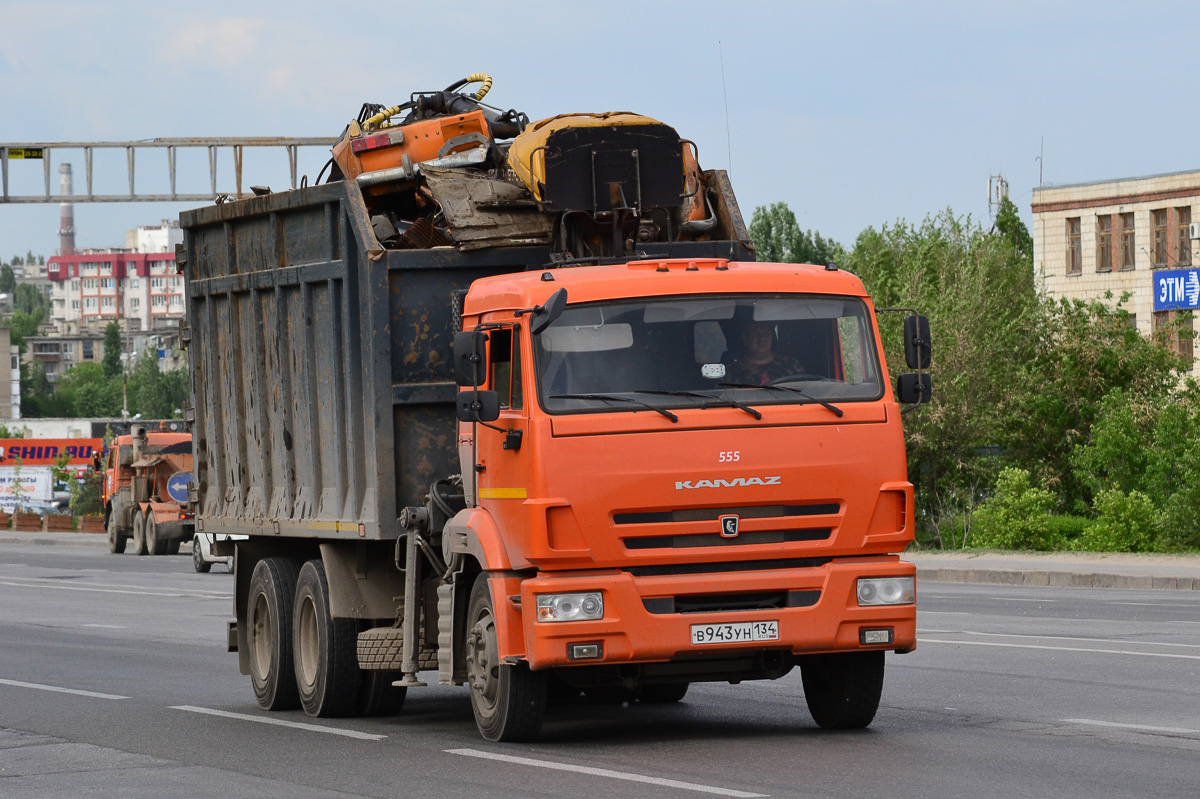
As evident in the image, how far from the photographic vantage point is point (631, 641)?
30.9 ft

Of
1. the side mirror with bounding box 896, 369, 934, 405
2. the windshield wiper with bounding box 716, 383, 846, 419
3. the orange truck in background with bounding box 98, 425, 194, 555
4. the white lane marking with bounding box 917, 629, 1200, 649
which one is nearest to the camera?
the windshield wiper with bounding box 716, 383, 846, 419

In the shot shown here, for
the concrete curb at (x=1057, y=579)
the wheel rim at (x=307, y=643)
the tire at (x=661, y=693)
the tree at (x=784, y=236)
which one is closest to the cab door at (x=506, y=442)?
the wheel rim at (x=307, y=643)

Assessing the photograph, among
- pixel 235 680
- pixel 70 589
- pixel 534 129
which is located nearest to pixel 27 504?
pixel 70 589

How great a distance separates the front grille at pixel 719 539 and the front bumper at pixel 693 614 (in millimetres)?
154

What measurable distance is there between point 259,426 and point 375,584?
1803mm

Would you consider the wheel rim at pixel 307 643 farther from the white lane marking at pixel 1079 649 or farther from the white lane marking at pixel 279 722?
the white lane marking at pixel 1079 649

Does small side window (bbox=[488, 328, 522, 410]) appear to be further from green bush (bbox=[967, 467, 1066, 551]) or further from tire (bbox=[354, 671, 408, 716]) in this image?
green bush (bbox=[967, 467, 1066, 551])

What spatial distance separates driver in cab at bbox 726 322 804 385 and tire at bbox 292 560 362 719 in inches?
144

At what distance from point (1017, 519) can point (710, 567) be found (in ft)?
83.6

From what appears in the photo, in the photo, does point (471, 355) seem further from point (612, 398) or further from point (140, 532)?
point (140, 532)

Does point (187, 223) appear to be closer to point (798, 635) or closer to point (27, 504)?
point (798, 635)

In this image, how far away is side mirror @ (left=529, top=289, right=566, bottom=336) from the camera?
31.7 ft

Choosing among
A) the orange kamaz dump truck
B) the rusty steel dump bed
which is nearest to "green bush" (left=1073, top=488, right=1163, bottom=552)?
the orange kamaz dump truck

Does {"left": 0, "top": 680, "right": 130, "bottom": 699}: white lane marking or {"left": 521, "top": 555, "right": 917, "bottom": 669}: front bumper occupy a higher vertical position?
{"left": 521, "top": 555, "right": 917, "bottom": 669}: front bumper
